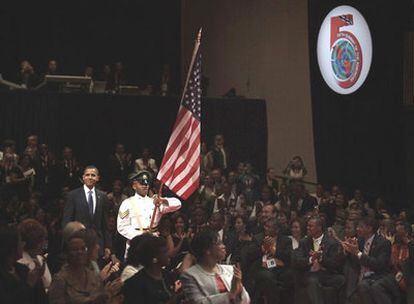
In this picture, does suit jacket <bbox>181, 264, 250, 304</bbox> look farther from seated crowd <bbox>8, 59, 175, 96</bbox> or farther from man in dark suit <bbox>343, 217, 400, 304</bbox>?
seated crowd <bbox>8, 59, 175, 96</bbox>

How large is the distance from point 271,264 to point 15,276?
5.19 metres

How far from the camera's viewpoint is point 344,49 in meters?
16.3

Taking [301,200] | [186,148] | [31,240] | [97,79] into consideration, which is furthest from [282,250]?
[97,79]

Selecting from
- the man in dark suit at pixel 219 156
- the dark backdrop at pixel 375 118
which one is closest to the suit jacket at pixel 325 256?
→ the man in dark suit at pixel 219 156

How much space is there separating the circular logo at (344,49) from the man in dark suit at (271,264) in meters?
6.44

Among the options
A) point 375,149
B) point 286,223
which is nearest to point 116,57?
point 375,149

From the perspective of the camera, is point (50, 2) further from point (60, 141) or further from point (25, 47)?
point (60, 141)

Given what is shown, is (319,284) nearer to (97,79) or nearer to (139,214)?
(139,214)

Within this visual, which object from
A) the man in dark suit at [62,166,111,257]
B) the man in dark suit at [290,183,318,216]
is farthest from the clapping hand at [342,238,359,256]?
the man in dark suit at [290,183,318,216]

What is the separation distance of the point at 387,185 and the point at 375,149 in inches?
26.8

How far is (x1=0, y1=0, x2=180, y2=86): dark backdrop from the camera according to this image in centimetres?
2052

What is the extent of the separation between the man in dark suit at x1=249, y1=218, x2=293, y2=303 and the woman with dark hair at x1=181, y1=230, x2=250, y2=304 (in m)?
Answer: 4.22

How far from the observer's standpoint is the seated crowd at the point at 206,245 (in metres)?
5.47

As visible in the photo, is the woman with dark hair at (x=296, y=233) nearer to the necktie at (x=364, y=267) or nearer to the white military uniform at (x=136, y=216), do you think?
the necktie at (x=364, y=267)
